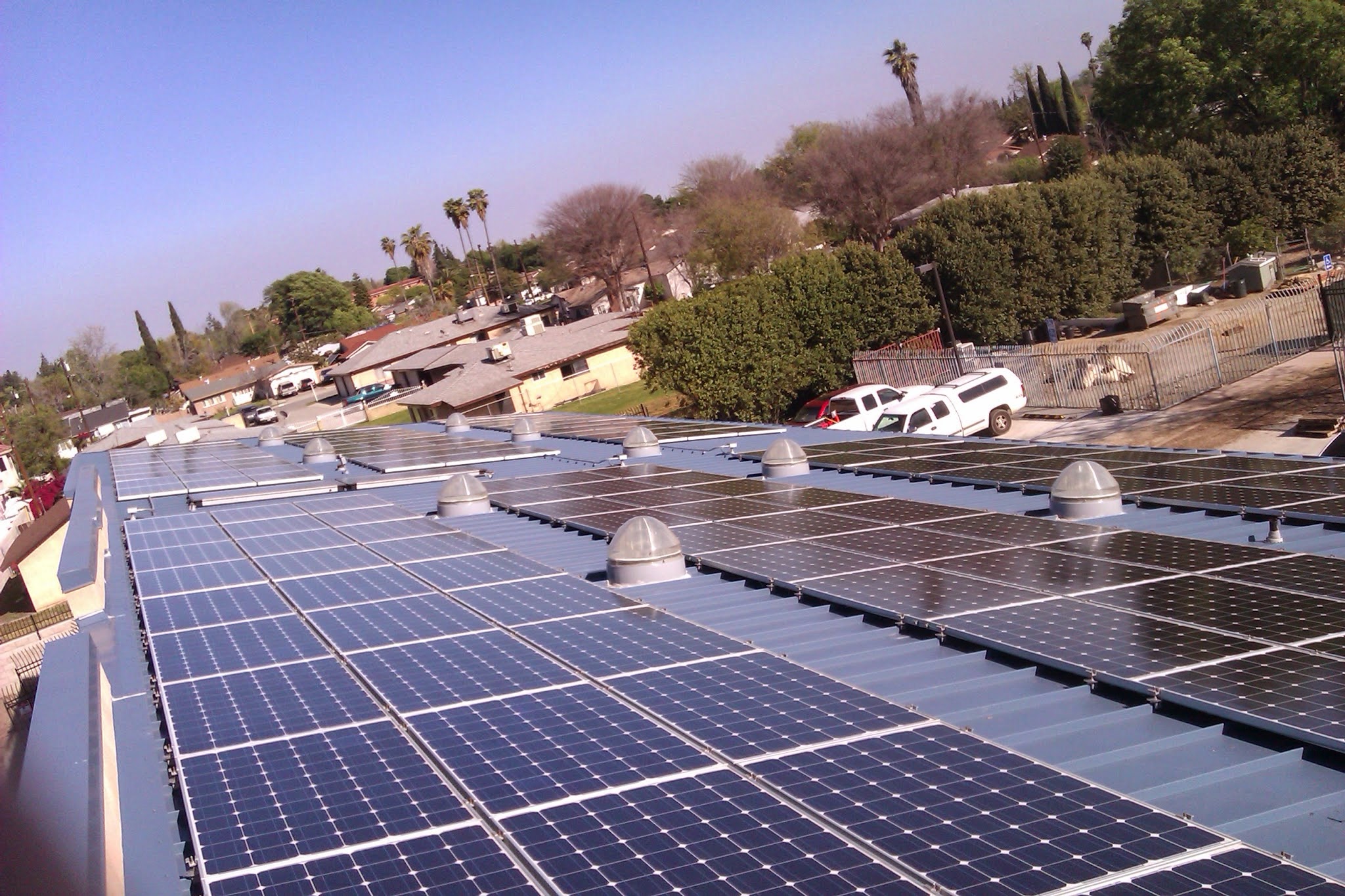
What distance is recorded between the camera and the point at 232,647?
8.09 metres

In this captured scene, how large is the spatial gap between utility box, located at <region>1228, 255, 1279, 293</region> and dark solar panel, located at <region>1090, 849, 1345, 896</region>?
52309 mm

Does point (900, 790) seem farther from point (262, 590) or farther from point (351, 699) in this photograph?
point (262, 590)

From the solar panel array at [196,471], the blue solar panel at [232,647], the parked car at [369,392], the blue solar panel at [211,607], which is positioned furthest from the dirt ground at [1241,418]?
the parked car at [369,392]

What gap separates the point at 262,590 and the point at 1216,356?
3169 cm

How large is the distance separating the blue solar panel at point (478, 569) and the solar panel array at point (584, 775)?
1345 millimetres

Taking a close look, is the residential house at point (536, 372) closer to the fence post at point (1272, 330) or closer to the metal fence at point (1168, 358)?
the metal fence at point (1168, 358)

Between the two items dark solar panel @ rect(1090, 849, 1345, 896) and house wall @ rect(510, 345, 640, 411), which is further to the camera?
house wall @ rect(510, 345, 640, 411)

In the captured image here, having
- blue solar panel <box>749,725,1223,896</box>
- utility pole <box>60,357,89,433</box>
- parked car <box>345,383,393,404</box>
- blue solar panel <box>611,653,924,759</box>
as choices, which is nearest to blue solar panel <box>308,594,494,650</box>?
blue solar panel <box>611,653,924,759</box>

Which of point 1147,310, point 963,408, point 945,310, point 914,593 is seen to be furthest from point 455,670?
point 1147,310

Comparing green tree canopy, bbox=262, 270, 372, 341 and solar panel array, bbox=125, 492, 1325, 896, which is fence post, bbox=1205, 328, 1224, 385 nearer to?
solar panel array, bbox=125, 492, 1325, 896

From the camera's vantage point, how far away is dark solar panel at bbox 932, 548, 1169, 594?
805 cm

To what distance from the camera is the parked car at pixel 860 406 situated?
3209 centimetres

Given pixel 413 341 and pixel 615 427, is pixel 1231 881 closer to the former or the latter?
pixel 615 427

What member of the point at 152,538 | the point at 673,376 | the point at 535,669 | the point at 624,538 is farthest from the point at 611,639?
the point at 673,376
